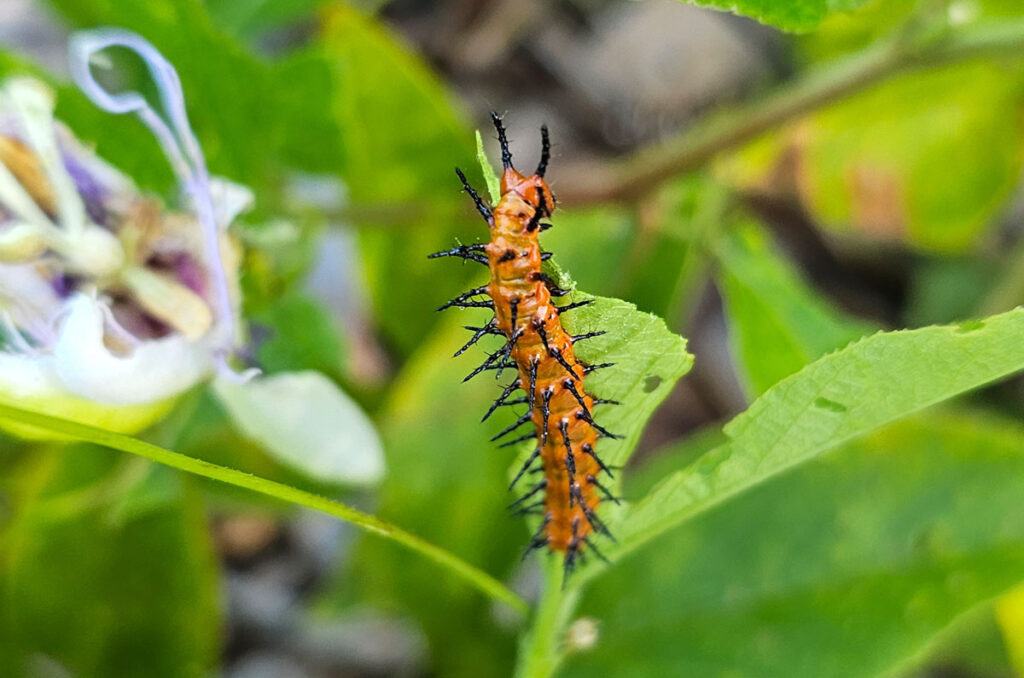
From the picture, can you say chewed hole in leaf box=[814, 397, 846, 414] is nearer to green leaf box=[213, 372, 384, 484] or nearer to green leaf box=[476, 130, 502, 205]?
green leaf box=[476, 130, 502, 205]

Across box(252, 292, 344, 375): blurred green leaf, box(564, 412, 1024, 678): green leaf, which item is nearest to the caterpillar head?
box(252, 292, 344, 375): blurred green leaf

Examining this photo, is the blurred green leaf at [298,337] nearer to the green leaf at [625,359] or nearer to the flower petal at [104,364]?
the flower petal at [104,364]

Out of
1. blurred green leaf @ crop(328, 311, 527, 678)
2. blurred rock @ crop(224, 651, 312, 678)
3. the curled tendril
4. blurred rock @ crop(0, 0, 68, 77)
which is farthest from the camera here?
blurred rock @ crop(0, 0, 68, 77)

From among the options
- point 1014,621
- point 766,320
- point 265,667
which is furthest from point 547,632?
point 265,667

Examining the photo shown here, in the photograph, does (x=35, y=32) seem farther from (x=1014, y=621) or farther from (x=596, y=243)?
(x=1014, y=621)

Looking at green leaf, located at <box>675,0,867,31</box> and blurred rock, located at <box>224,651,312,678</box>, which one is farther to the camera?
blurred rock, located at <box>224,651,312,678</box>

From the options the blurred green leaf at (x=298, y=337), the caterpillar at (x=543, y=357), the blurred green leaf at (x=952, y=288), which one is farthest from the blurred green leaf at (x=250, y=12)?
the blurred green leaf at (x=952, y=288)

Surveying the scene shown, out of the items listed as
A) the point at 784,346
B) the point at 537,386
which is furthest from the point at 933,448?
the point at 537,386

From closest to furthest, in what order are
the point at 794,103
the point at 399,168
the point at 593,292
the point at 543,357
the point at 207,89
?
1. the point at 543,357
2. the point at 207,89
3. the point at 794,103
4. the point at 593,292
5. the point at 399,168
